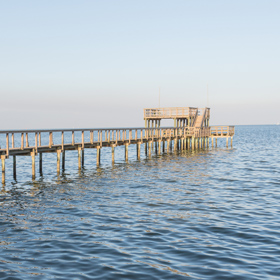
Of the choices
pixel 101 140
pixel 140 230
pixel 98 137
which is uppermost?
pixel 98 137

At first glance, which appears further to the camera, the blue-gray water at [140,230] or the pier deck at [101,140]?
the pier deck at [101,140]

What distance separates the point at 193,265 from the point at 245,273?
48.8 inches

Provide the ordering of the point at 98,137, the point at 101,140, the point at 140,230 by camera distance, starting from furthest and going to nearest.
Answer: the point at 98,137 → the point at 101,140 → the point at 140,230

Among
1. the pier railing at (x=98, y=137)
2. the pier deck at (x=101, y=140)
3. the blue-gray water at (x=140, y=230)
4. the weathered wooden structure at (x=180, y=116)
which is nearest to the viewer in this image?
the blue-gray water at (x=140, y=230)

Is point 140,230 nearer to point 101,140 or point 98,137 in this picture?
point 101,140

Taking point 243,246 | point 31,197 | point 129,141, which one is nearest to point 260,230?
point 243,246

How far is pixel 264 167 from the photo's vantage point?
31.9 m

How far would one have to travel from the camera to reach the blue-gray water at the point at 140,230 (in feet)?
30.3

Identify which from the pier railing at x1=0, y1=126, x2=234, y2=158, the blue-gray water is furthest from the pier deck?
the blue-gray water

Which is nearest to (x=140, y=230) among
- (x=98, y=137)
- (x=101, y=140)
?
(x=101, y=140)

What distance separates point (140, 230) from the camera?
40.7 ft

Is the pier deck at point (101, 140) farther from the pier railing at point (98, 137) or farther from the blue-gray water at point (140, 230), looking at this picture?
the blue-gray water at point (140, 230)

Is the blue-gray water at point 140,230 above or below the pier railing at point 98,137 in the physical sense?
below

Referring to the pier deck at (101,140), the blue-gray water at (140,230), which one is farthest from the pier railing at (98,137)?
the blue-gray water at (140,230)
